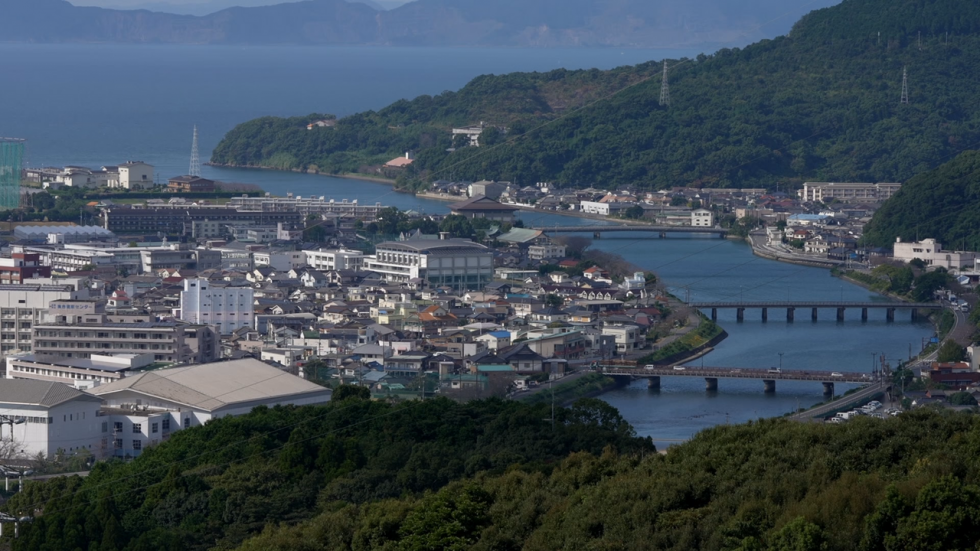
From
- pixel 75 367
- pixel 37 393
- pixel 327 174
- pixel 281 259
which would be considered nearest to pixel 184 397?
pixel 37 393

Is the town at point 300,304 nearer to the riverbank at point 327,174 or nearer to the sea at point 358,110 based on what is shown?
the sea at point 358,110

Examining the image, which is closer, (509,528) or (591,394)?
(509,528)

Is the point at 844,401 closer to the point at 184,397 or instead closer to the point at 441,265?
the point at 184,397

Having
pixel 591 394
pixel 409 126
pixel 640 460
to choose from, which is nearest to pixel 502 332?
pixel 591 394

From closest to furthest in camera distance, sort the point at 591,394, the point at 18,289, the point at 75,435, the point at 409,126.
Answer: the point at 75,435 < the point at 591,394 < the point at 18,289 < the point at 409,126

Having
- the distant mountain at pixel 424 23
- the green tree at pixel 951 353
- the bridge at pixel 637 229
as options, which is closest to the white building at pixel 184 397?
the green tree at pixel 951 353

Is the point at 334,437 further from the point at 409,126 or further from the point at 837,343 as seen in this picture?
the point at 409,126
